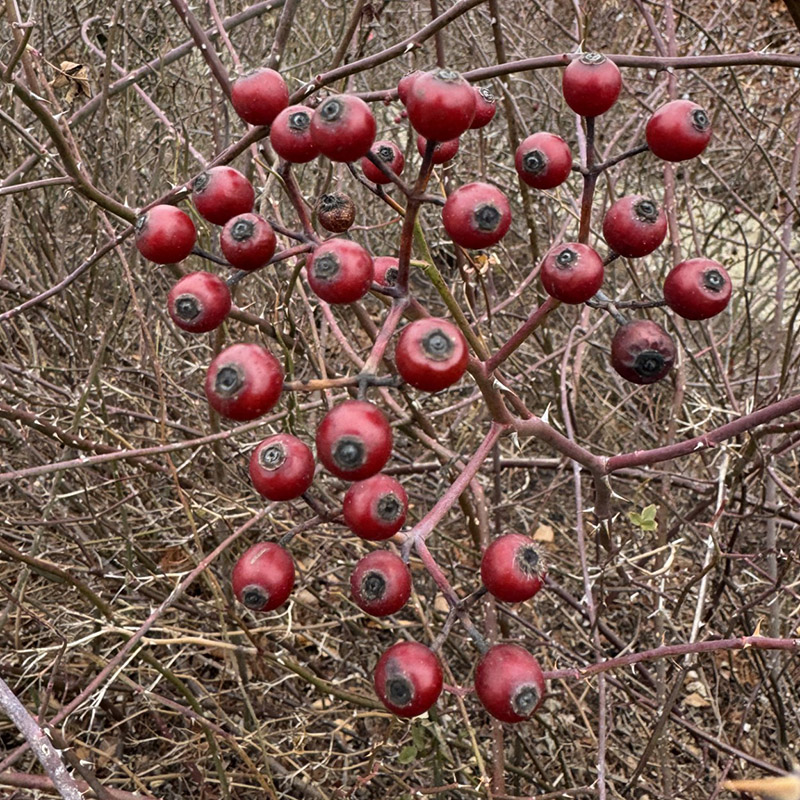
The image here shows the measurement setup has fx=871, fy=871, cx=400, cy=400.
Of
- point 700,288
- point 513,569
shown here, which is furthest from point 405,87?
point 513,569

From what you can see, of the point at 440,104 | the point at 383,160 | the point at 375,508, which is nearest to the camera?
the point at 440,104

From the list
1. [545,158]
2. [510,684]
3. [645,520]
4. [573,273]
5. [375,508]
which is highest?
[545,158]

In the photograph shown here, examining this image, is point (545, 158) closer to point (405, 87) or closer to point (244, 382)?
point (405, 87)

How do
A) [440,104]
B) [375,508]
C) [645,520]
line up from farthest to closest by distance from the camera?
[645,520], [375,508], [440,104]

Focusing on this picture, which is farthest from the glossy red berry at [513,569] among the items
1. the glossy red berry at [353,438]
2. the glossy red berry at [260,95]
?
the glossy red berry at [260,95]

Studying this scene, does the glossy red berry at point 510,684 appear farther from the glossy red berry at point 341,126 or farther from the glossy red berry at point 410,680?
the glossy red berry at point 341,126

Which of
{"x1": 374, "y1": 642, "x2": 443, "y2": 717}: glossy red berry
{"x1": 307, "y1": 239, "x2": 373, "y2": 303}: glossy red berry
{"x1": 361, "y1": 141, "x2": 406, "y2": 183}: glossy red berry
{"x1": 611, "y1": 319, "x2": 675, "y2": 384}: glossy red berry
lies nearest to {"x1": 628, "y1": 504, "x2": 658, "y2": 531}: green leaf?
{"x1": 611, "y1": 319, "x2": 675, "y2": 384}: glossy red berry

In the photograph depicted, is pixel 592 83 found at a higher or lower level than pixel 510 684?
higher
